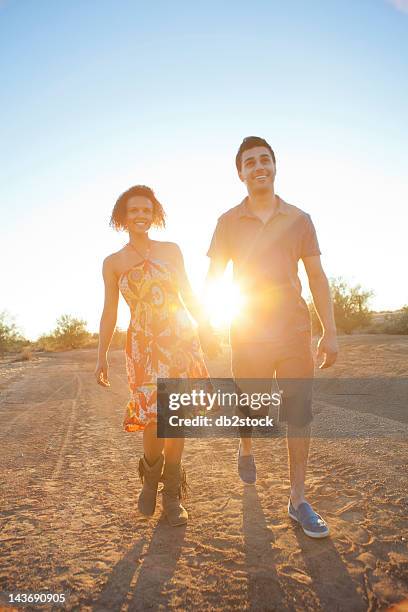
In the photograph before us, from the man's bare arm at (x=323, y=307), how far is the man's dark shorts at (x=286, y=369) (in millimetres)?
103

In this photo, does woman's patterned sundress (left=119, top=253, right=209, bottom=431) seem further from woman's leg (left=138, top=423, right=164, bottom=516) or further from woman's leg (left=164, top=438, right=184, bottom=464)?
woman's leg (left=164, top=438, right=184, bottom=464)

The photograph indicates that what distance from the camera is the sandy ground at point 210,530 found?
2.17 m

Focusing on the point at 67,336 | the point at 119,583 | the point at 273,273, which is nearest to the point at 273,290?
the point at 273,273

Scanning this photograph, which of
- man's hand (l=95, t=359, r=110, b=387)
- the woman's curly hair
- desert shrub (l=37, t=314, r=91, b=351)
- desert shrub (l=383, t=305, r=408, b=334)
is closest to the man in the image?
the woman's curly hair

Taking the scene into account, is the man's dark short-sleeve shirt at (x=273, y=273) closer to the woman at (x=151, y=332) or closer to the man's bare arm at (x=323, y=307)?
the man's bare arm at (x=323, y=307)

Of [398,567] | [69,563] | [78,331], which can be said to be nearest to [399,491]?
Answer: [398,567]

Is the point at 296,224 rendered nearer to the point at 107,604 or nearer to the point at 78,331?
the point at 107,604

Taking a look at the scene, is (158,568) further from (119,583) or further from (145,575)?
(119,583)

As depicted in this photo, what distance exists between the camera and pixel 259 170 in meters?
3.38

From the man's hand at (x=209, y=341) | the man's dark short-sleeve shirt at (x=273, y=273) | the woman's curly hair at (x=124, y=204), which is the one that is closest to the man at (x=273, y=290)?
the man's dark short-sleeve shirt at (x=273, y=273)

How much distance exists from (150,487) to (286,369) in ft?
4.02

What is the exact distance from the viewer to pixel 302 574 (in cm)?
229

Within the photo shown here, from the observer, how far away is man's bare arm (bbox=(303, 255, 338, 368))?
313 centimetres

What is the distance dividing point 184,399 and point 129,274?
0.97 meters
